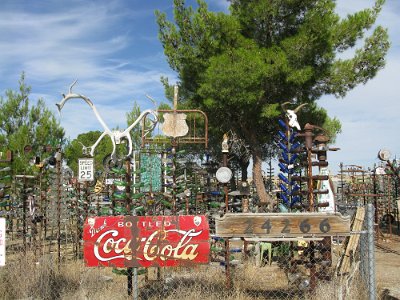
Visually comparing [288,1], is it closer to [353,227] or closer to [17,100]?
[353,227]

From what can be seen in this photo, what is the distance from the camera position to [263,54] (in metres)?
16.5

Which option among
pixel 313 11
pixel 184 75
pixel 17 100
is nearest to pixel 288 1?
pixel 313 11

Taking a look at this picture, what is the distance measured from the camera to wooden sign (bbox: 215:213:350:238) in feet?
17.2

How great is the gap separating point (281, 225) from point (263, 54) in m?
12.1

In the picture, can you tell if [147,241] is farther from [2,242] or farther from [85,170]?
[85,170]

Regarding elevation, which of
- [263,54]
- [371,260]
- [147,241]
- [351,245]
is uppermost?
[263,54]

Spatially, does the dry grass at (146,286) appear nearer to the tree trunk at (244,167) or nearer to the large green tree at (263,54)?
the large green tree at (263,54)

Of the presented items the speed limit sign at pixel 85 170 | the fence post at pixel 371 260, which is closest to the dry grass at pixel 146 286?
the fence post at pixel 371 260

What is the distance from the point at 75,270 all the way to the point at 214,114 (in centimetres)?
1113

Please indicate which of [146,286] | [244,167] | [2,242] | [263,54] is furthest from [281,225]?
[244,167]

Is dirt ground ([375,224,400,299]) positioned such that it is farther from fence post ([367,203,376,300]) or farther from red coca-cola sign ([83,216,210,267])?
red coca-cola sign ([83,216,210,267])

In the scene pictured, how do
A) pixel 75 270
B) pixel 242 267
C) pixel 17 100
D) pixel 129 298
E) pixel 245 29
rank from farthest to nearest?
pixel 17 100 → pixel 245 29 → pixel 242 267 → pixel 75 270 → pixel 129 298

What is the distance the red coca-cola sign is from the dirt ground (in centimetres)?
289

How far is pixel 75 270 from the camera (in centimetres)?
776
